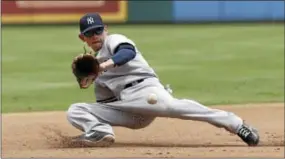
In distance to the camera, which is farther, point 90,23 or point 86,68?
point 90,23

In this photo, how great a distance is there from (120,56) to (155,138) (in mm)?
1222

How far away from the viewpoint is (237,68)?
12547 mm

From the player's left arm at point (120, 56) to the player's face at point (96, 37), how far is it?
21cm

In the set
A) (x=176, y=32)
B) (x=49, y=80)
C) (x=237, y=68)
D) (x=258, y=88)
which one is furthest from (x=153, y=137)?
(x=176, y=32)

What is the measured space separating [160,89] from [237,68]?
6.82 meters

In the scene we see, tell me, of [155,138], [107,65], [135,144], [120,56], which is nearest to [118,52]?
[120,56]

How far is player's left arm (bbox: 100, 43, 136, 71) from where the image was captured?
18.0 feet

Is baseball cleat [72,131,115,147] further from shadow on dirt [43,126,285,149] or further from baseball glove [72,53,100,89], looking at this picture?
baseball glove [72,53,100,89]

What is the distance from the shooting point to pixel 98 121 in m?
5.91

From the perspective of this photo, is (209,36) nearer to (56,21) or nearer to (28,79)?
(56,21)

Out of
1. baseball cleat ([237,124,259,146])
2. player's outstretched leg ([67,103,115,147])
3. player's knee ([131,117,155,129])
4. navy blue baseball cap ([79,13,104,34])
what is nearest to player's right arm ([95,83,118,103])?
player's outstretched leg ([67,103,115,147])

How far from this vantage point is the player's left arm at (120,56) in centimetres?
548

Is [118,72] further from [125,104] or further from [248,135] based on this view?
[248,135]

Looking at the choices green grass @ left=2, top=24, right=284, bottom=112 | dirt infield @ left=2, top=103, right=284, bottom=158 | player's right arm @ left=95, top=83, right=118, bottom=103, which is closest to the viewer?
dirt infield @ left=2, top=103, right=284, bottom=158
